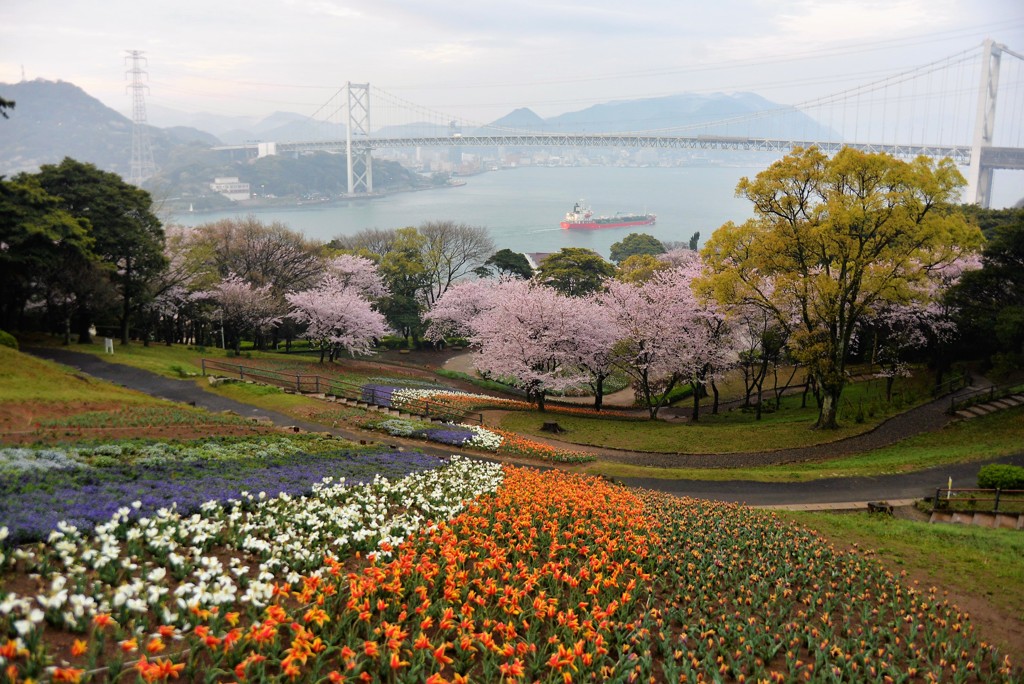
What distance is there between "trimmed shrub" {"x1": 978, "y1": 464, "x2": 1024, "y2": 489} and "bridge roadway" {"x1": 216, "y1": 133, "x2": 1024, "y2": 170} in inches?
2927

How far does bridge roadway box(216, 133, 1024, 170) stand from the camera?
9156 cm

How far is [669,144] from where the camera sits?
124188 mm

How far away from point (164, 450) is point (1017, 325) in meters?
25.2

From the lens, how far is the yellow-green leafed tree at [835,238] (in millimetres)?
22156

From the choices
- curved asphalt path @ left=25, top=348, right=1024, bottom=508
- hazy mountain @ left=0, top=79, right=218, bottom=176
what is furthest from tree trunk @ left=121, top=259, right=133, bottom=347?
hazy mountain @ left=0, top=79, right=218, bottom=176

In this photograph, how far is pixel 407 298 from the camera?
51.7 metres


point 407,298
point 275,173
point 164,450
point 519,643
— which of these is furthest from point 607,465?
point 275,173

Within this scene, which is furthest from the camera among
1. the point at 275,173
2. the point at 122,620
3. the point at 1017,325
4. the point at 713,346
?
the point at 275,173

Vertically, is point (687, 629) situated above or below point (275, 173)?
below

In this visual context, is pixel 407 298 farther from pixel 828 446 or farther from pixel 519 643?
pixel 519 643

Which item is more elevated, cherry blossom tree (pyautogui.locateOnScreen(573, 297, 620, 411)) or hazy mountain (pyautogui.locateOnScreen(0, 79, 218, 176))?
hazy mountain (pyautogui.locateOnScreen(0, 79, 218, 176))

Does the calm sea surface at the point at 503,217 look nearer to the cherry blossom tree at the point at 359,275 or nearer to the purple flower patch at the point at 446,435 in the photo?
the cherry blossom tree at the point at 359,275

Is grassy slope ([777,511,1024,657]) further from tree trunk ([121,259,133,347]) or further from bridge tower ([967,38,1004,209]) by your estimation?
bridge tower ([967,38,1004,209])

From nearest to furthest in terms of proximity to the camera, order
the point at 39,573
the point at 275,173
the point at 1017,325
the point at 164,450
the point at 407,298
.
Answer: the point at 39,573, the point at 164,450, the point at 1017,325, the point at 407,298, the point at 275,173
